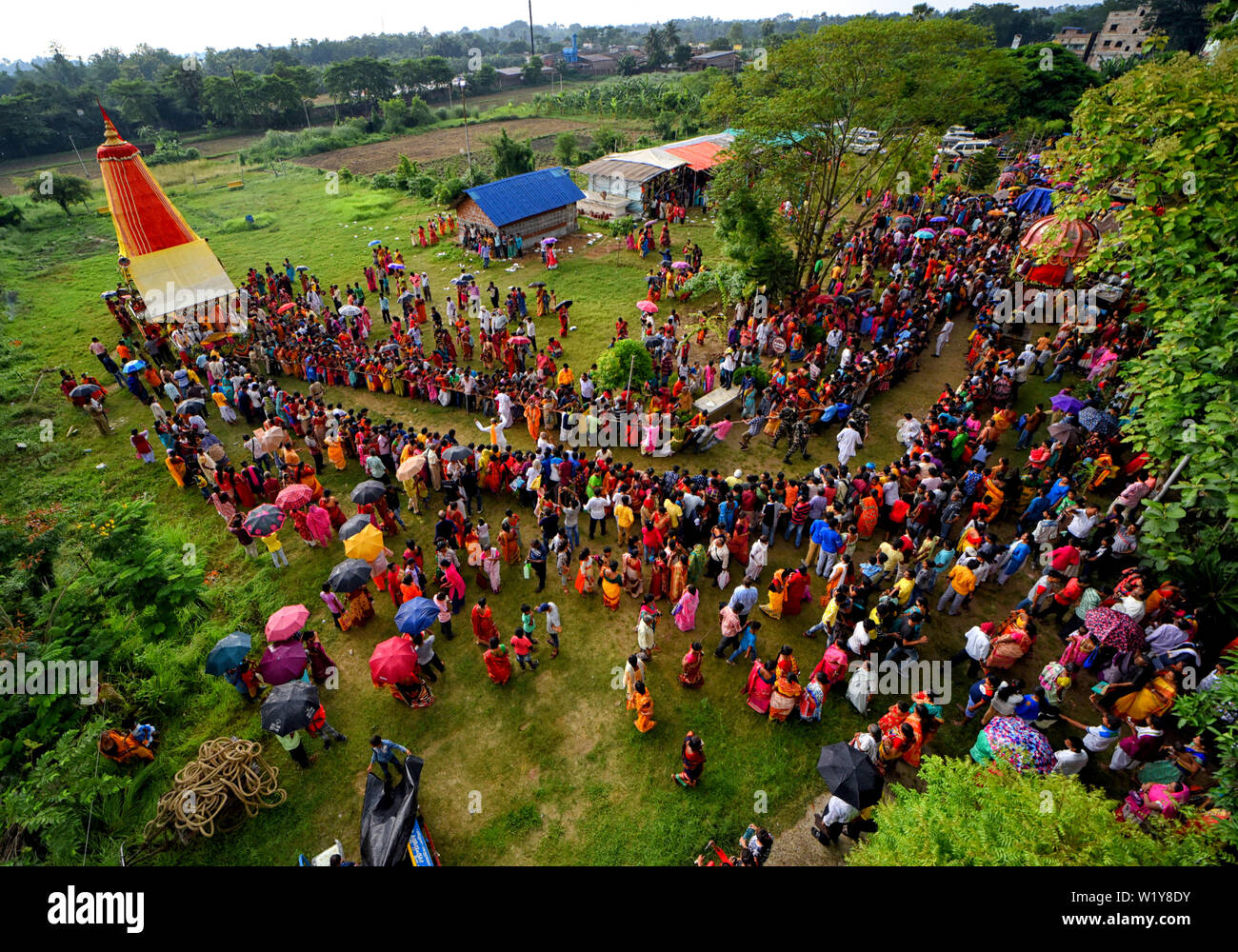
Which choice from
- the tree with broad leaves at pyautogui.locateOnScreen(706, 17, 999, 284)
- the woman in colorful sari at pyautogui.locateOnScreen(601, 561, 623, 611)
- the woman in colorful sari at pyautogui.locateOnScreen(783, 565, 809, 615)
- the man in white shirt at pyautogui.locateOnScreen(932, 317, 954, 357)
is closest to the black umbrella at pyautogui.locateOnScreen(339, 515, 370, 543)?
the woman in colorful sari at pyautogui.locateOnScreen(601, 561, 623, 611)

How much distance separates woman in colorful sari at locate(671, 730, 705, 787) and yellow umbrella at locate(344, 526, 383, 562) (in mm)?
5858

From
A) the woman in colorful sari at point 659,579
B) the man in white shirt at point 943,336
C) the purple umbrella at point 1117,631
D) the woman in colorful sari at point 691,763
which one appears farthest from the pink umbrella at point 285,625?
the man in white shirt at point 943,336

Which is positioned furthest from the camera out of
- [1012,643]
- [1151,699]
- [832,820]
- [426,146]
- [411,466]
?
[426,146]

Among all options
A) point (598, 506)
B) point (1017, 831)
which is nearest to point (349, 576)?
point (598, 506)

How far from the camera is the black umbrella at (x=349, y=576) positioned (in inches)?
358

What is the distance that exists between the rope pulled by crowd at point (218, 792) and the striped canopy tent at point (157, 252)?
1510cm

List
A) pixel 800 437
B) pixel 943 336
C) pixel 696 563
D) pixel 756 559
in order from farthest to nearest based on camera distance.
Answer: pixel 943 336 → pixel 800 437 → pixel 756 559 → pixel 696 563

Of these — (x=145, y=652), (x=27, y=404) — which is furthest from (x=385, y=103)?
(x=145, y=652)

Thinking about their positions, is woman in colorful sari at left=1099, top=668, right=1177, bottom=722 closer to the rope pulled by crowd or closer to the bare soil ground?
the rope pulled by crowd

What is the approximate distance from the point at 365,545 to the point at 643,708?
5241 millimetres

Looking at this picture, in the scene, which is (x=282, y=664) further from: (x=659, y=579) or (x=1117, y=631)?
(x=1117, y=631)

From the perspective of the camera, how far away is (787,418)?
13.7 meters

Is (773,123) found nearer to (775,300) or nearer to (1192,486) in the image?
(775,300)

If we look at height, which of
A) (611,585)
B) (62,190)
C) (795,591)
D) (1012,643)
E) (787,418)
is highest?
(62,190)
